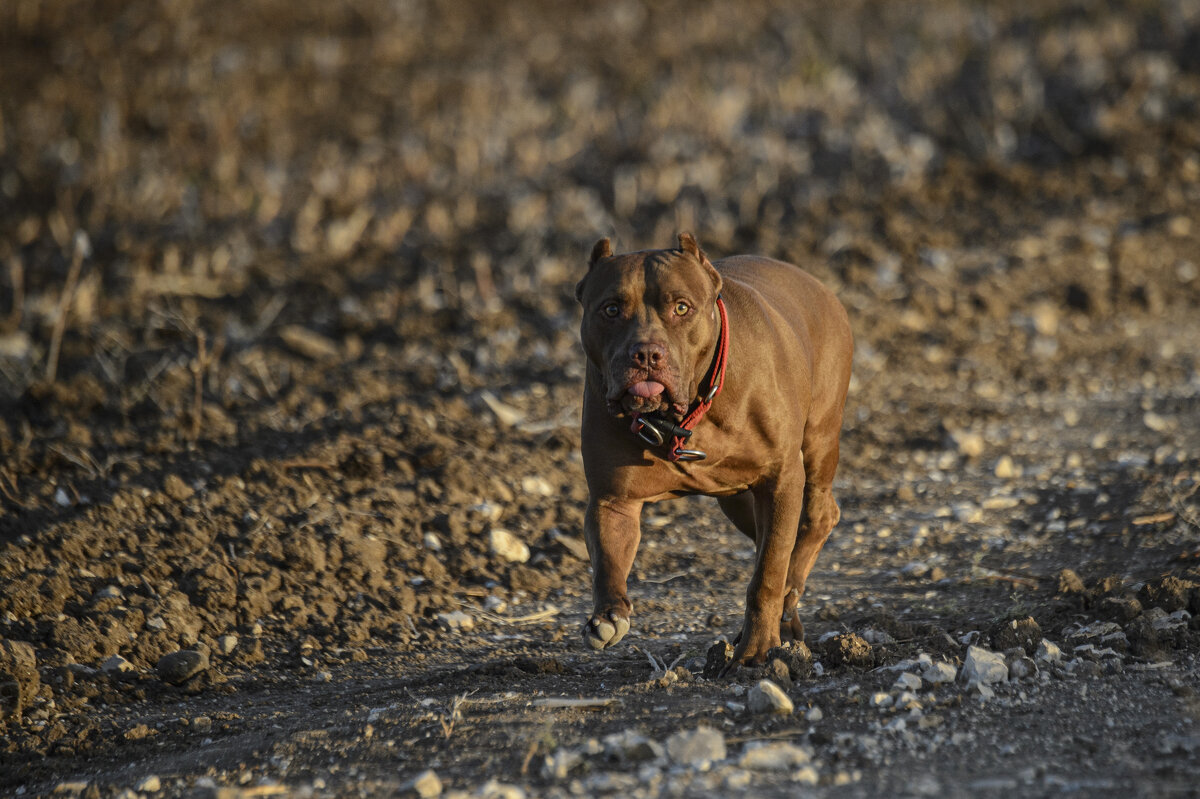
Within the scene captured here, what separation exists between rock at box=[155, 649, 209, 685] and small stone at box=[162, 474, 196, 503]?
1.44 m

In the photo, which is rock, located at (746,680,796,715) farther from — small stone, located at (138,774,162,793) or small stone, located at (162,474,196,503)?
small stone, located at (162,474,196,503)

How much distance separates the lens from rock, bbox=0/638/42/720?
488 centimetres

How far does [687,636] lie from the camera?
5.75 meters

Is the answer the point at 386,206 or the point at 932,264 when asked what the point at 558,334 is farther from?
the point at 386,206

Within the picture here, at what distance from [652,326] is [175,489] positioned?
309 cm

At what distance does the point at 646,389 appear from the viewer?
4.63 metres

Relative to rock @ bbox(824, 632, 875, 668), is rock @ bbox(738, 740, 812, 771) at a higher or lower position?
higher

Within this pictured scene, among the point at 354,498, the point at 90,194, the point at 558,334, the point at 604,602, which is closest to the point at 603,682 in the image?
the point at 604,602

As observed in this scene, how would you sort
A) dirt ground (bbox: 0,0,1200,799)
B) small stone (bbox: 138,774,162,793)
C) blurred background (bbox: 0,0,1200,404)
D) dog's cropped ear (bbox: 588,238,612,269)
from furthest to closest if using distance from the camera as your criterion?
blurred background (bbox: 0,0,1200,404), dog's cropped ear (bbox: 588,238,612,269), dirt ground (bbox: 0,0,1200,799), small stone (bbox: 138,774,162,793)

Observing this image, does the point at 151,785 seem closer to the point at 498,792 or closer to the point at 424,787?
the point at 424,787

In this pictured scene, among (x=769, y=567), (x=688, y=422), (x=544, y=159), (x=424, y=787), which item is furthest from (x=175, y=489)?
(x=544, y=159)

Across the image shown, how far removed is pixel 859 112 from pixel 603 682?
10637 mm

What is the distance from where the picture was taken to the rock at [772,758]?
3818mm

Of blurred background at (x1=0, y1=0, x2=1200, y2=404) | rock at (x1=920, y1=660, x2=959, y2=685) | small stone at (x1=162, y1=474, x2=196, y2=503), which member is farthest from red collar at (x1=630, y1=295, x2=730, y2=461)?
blurred background at (x1=0, y1=0, x2=1200, y2=404)
